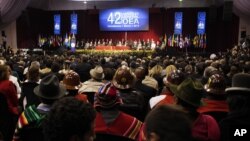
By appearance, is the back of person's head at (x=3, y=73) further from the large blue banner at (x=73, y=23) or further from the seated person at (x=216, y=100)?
the large blue banner at (x=73, y=23)

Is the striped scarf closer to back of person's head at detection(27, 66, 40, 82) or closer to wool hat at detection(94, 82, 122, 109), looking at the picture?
wool hat at detection(94, 82, 122, 109)

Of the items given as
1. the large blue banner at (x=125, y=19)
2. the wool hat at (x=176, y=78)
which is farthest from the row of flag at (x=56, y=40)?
the wool hat at (x=176, y=78)

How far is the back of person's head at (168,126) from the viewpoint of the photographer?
4.12 ft

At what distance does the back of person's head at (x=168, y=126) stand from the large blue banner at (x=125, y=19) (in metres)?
19.8

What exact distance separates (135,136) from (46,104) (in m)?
0.77

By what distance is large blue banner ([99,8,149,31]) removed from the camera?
20.8m

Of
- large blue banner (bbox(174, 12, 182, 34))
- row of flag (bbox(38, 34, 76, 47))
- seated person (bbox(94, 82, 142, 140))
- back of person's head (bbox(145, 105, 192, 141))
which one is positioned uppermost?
large blue banner (bbox(174, 12, 182, 34))

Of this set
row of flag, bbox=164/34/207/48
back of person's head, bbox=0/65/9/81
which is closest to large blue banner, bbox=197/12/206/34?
row of flag, bbox=164/34/207/48

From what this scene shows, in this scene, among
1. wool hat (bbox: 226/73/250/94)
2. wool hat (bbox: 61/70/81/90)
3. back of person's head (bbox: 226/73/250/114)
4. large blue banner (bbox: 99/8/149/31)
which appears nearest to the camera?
back of person's head (bbox: 226/73/250/114)

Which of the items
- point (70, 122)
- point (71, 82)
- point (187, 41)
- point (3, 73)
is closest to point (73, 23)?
point (187, 41)

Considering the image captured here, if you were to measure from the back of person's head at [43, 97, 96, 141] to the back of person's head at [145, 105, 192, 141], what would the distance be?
12.7 inches

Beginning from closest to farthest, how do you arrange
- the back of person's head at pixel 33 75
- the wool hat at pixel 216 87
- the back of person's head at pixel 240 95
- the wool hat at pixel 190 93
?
the wool hat at pixel 190 93
the back of person's head at pixel 240 95
the wool hat at pixel 216 87
the back of person's head at pixel 33 75

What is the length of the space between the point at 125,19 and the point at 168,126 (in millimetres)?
20107

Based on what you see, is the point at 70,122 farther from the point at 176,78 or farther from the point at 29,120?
the point at 176,78
